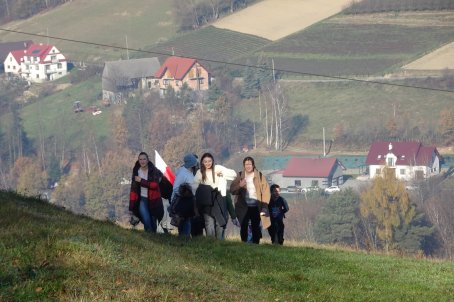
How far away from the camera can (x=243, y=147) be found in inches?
4358

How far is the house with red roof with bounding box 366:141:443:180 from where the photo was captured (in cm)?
9362

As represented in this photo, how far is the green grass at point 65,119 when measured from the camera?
4267 inches

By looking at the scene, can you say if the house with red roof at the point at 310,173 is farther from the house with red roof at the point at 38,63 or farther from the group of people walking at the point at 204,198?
the group of people walking at the point at 204,198

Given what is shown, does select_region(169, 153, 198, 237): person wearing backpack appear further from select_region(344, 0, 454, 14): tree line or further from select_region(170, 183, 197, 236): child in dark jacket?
select_region(344, 0, 454, 14): tree line

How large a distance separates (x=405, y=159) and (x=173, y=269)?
90.1m

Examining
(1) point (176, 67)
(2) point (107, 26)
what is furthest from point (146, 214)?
(1) point (176, 67)

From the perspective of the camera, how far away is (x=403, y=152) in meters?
102

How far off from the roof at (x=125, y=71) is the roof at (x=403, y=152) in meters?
30.5

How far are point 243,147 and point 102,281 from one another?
331 ft

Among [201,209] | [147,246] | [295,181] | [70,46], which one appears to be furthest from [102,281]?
[70,46]

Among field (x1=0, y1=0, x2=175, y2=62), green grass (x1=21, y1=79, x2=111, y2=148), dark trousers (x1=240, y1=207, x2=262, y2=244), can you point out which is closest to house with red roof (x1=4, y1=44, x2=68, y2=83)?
field (x1=0, y1=0, x2=175, y2=62)

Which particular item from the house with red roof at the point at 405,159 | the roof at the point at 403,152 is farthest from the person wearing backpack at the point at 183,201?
the roof at the point at 403,152

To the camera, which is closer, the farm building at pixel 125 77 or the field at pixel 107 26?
the farm building at pixel 125 77

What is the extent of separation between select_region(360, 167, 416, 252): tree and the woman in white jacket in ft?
168
